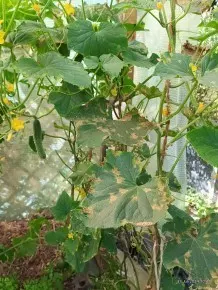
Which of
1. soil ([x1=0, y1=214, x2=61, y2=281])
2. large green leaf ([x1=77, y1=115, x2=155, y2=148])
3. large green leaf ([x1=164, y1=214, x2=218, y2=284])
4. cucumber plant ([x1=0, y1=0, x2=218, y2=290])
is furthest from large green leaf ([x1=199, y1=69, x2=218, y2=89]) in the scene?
soil ([x1=0, y1=214, x2=61, y2=281])

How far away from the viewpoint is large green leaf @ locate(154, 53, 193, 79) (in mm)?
825

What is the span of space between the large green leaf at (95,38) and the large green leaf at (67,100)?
155 millimetres

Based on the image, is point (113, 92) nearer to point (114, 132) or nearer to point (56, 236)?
point (114, 132)

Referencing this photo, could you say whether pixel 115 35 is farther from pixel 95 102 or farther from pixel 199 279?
pixel 199 279

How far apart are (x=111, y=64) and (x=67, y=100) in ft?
0.52

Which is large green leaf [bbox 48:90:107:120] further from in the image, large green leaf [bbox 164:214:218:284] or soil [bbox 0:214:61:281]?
soil [bbox 0:214:61:281]

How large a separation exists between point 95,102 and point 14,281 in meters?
0.75

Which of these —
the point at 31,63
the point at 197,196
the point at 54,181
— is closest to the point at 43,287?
the point at 54,181

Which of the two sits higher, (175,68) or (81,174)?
(175,68)

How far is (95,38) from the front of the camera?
3.02 feet

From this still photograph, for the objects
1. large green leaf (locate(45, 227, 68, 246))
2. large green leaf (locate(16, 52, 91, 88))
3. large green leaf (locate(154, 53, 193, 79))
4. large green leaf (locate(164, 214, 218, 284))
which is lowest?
large green leaf (locate(45, 227, 68, 246))

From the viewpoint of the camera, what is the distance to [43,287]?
1.44 m

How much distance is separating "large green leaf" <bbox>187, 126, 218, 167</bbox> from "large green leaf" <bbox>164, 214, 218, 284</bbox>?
7.4 inches

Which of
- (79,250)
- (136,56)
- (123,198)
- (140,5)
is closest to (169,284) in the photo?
(79,250)
